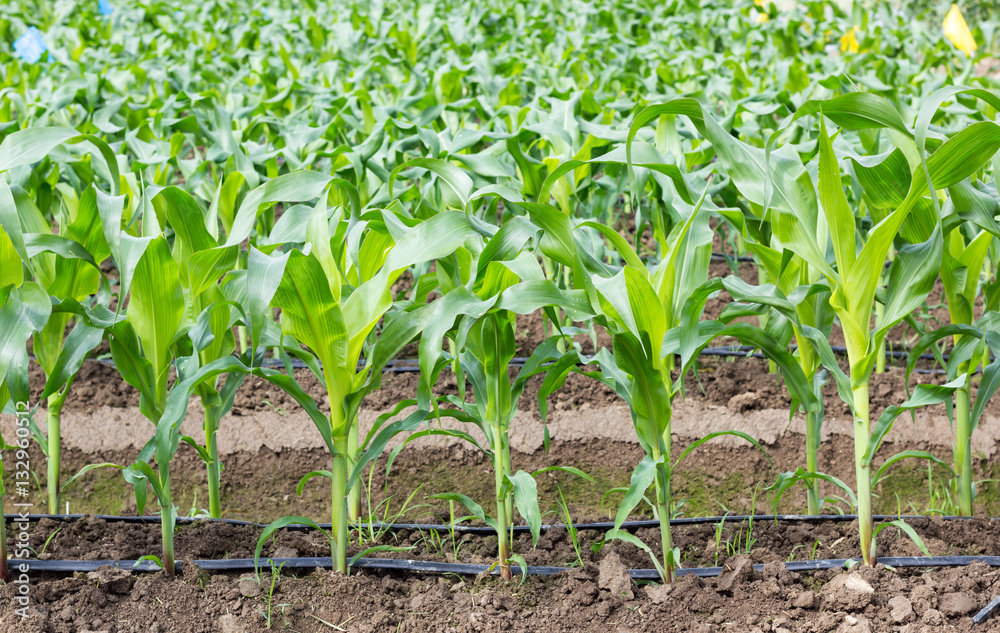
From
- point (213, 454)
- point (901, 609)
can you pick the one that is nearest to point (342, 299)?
point (213, 454)

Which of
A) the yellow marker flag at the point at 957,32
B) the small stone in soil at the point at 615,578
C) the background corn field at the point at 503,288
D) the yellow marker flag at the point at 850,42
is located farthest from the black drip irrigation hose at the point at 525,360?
the yellow marker flag at the point at 957,32

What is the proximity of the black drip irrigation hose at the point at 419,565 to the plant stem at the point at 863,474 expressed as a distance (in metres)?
0.06

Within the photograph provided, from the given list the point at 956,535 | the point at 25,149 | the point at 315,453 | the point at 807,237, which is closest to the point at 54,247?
the point at 25,149

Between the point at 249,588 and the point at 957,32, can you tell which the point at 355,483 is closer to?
the point at 249,588

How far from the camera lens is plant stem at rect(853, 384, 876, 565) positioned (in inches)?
69.8

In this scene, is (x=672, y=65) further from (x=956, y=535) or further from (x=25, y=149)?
(x=25, y=149)

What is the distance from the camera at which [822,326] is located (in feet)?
6.81

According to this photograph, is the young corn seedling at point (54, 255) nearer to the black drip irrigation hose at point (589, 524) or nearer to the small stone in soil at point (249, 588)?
the black drip irrigation hose at point (589, 524)

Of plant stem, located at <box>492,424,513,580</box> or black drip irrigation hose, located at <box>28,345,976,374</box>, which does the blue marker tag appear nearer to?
black drip irrigation hose, located at <box>28,345,976,374</box>

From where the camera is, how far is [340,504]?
6.08ft

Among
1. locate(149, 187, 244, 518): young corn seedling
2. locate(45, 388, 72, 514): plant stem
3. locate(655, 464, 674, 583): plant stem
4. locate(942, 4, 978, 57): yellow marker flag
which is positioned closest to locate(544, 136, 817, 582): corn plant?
locate(655, 464, 674, 583): plant stem

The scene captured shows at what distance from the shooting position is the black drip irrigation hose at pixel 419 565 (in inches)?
73.4

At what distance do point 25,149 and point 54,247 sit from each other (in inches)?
8.6

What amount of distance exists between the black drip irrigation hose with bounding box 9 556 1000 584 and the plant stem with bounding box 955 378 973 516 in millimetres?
304
